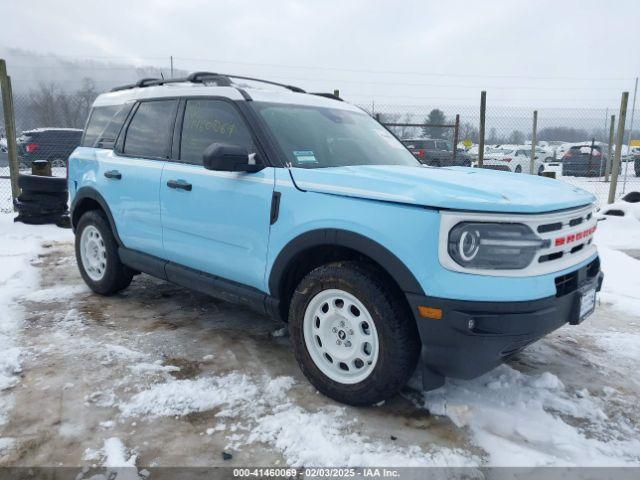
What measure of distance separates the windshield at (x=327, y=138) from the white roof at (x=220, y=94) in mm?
85

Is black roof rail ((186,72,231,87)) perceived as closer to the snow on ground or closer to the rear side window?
the rear side window

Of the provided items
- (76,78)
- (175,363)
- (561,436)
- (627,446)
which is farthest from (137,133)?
(76,78)

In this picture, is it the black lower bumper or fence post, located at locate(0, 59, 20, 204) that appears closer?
the black lower bumper

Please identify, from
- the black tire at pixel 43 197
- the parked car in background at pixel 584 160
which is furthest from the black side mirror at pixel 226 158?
the parked car in background at pixel 584 160

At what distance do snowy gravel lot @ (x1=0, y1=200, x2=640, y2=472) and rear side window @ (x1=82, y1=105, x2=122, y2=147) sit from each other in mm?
1657

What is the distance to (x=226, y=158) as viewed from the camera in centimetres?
301

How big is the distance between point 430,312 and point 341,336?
0.62 m

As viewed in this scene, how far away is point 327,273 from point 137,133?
2419mm

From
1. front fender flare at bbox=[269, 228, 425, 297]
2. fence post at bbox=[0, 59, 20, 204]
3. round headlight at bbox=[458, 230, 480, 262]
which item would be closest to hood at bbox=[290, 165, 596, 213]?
round headlight at bbox=[458, 230, 480, 262]

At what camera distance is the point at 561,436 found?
2629 millimetres

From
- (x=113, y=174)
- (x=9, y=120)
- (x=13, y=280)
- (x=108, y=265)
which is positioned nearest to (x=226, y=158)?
(x=113, y=174)

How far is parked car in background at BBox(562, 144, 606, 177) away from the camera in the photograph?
19703 mm

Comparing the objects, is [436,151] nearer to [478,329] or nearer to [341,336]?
[341,336]

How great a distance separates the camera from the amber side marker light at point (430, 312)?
2.44 meters
